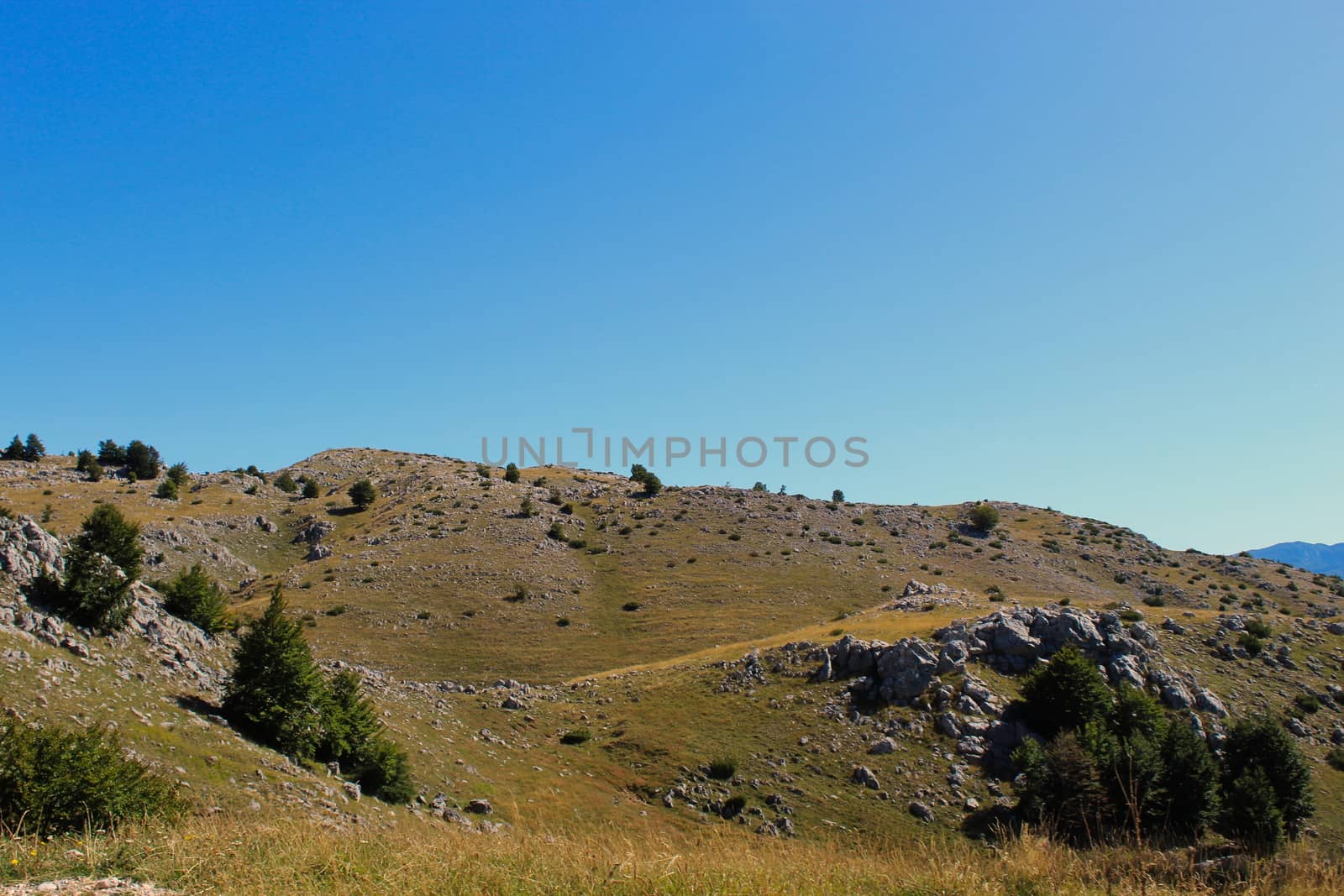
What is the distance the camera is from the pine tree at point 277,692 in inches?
1021

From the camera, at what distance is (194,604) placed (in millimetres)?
33312

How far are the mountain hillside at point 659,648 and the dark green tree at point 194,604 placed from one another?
158 centimetres

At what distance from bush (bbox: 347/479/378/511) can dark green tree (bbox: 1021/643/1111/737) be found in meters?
90.5

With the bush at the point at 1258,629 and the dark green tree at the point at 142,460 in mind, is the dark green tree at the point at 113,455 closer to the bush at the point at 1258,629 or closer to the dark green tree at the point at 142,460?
the dark green tree at the point at 142,460

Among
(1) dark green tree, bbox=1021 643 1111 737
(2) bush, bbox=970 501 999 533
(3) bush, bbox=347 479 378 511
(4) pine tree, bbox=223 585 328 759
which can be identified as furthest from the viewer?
(3) bush, bbox=347 479 378 511

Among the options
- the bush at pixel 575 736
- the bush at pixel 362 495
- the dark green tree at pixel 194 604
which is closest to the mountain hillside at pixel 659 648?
the bush at pixel 575 736

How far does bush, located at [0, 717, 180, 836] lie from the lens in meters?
13.0

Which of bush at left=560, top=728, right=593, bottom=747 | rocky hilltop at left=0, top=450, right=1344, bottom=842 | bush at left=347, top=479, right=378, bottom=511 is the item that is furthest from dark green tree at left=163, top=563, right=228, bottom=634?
bush at left=347, top=479, right=378, bottom=511

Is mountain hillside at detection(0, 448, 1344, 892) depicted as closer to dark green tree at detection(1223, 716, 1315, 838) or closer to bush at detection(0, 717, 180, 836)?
dark green tree at detection(1223, 716, 1315, 838)

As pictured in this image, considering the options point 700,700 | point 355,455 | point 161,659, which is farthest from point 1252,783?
point 355,455

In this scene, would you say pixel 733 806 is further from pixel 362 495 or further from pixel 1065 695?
pixel 362 495

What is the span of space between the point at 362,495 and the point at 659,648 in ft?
A: 206

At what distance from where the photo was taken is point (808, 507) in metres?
104

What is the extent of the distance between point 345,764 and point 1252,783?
36.7m
